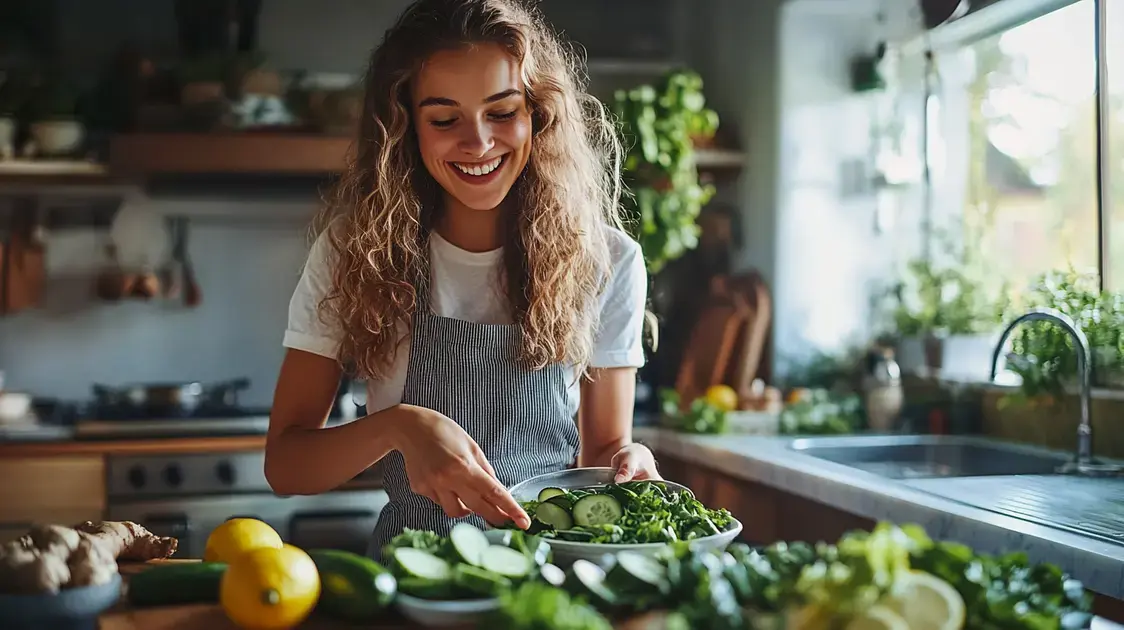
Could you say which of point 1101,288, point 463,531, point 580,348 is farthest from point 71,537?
point 1101,288

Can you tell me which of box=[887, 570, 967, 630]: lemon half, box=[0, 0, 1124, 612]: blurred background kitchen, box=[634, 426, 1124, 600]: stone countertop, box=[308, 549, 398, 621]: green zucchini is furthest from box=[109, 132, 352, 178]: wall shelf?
box=[887, 570, 967, 630]: lemon half

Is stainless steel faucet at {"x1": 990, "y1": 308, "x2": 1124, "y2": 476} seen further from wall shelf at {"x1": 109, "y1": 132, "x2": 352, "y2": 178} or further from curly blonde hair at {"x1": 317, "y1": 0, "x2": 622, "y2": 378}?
wall shelf at {"x1": 109, "y1": 132, "x2": 352, "y2": 178}

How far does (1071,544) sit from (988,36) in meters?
1.61

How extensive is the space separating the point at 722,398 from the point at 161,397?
5.24 ft

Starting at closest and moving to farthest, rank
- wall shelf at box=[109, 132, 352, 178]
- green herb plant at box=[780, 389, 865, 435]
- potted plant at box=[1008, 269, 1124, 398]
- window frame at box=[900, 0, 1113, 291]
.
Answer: potted plant at box=[1008, 269, 1124, 398]
window frame at box=[900, 0, 1113, 291]
green herb plant at box=[780, 389, 865, 435]
wall shelf at box=[109, 132, 352, 178]

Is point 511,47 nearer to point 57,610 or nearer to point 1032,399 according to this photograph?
point 57,610

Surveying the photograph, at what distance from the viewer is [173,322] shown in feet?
12.2

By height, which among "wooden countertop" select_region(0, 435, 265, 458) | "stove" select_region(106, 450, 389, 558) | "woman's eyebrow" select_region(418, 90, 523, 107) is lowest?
"stove" select_region(106, 450, 389, 558)

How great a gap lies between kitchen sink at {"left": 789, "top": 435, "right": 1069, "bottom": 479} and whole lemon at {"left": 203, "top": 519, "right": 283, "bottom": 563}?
5.40ft

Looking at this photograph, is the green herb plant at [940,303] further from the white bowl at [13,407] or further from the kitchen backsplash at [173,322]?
the white bowl at [13,407]

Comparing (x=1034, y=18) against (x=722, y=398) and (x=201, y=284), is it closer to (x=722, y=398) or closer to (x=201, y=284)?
(x=722, y=398)

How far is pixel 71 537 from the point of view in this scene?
1.08m

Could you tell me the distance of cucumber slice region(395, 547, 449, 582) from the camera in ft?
3.44

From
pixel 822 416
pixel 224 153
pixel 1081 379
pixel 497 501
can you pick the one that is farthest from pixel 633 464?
pixel 224 153
